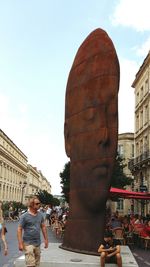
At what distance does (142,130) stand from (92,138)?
35.0 m

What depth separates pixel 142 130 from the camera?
44.5 m

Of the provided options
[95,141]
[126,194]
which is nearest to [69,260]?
[95,141]

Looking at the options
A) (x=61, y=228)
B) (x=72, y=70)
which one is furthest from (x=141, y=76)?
(x=72, y=70)

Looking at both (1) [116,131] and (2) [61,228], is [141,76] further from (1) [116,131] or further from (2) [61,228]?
(1) [116,131]

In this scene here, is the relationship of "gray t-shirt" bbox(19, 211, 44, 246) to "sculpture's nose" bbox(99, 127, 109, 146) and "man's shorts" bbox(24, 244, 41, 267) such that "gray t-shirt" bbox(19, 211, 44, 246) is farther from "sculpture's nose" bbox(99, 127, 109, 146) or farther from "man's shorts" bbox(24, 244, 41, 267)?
"sculpture's nose" bbox(99, 127, 109, 146)

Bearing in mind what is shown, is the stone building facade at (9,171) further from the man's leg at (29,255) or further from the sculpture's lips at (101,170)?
the man's leg at (29,255)

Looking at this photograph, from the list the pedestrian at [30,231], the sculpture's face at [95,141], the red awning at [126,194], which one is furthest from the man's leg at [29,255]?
the red awning at [126,194]

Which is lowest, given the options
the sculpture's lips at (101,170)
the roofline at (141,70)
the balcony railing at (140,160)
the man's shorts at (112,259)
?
the man's shorts at (112,259)

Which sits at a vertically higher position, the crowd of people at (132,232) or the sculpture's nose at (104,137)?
the sculpture's nose at (104,137)

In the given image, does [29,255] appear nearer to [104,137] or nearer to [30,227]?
[30,227]

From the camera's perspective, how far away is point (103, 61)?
1041 centimetres

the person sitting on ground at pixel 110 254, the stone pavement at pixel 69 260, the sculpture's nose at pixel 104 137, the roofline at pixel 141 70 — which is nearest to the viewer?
the person sitting on ground at pixel 110 254

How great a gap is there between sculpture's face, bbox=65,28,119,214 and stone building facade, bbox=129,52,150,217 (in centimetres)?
2947

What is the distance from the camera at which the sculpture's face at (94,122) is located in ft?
32.3
